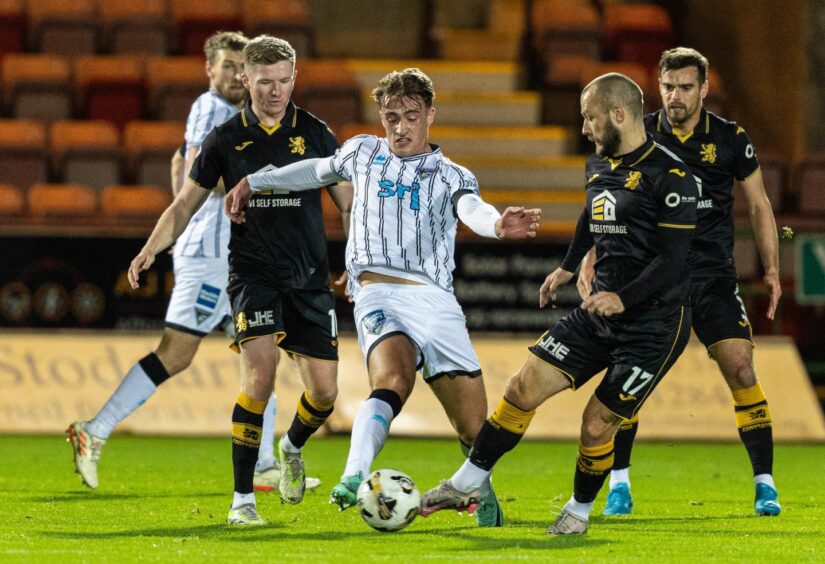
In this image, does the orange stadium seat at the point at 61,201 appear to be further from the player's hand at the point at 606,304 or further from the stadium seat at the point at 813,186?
the player's hand at the point at 606,304

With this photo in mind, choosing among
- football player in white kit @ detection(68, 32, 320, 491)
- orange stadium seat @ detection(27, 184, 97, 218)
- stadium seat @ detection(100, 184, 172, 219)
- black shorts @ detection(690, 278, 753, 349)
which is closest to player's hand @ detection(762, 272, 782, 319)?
black shorts @ detection(690, 278, 753, 349)

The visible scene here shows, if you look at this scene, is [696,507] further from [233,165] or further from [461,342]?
[233,165]

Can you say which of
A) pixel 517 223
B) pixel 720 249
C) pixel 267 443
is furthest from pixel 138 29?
pixel 517 223

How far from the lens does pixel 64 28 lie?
1583cm

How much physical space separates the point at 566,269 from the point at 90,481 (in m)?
2.85

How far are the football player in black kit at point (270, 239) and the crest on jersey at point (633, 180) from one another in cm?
160

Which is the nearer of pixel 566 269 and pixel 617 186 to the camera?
pixel 617 186

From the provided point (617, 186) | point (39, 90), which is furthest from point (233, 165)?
point (39, 90)

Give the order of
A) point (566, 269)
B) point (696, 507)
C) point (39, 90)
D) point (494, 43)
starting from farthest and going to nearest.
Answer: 1. point (494, 43)
2. point (39, 90)
3. point (696, 507)
4. point (566, 269)

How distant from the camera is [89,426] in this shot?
759 cm

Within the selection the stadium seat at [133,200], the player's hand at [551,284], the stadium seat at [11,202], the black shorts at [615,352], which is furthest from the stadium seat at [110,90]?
the black shorts at [615,352]

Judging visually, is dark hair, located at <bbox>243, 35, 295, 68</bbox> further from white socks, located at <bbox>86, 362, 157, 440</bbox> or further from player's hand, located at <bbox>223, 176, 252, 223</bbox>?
white socks, located at <bbox>86, 362, 157, 440</bbox>

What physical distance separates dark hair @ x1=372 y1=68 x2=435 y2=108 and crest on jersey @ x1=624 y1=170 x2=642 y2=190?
2.98ft

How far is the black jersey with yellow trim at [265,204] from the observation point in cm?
639
